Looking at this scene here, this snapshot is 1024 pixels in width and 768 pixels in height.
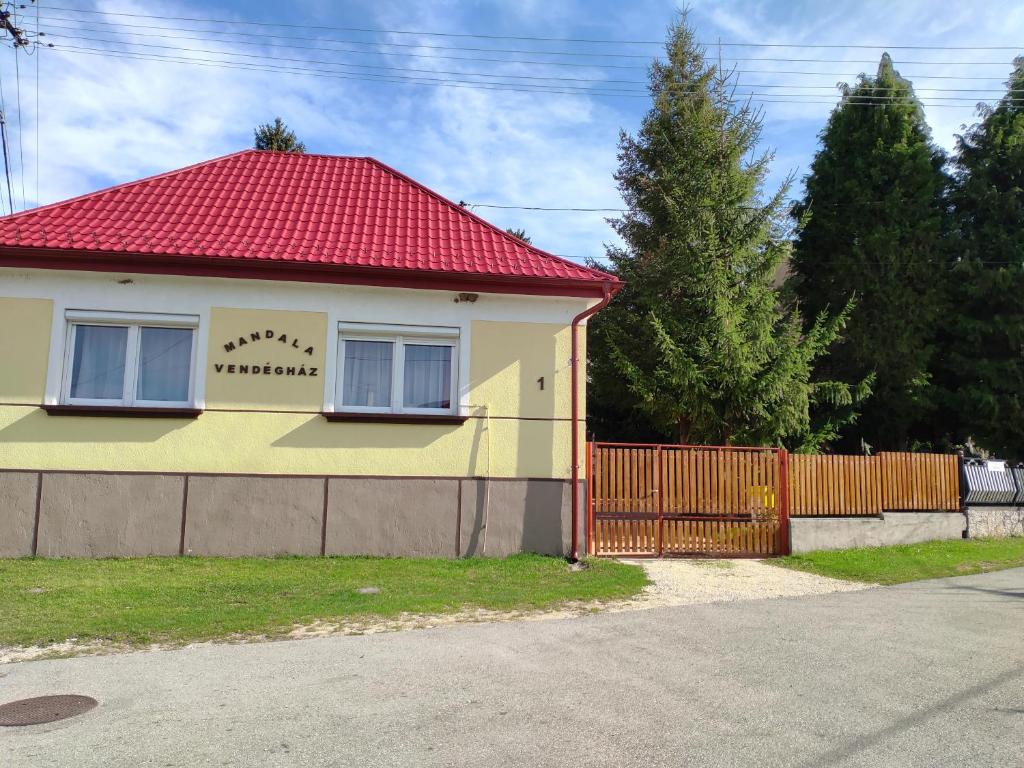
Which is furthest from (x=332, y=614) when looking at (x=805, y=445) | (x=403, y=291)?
(x=805, y=445)

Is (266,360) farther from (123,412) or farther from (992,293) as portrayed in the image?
→ (992,293)

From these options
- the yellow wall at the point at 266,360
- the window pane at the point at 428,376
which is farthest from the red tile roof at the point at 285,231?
the window pane at the point at 428,376

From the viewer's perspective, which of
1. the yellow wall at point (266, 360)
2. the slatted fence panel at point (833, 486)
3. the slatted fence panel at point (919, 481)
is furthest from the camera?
the slatted fence panel at point (919, 481)

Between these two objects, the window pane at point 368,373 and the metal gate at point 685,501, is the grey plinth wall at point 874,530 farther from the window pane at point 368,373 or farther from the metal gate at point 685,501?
the window pane at point 368,373

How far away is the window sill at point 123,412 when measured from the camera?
33.8 ft

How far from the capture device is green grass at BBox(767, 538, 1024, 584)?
1081 centimetres

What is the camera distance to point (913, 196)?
21719mm

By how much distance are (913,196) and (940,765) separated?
2136cm

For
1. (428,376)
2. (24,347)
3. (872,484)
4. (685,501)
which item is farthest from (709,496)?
(24,347)

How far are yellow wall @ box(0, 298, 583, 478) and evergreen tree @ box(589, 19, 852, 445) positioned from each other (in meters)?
6.05

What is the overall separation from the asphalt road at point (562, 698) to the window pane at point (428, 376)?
4577mm

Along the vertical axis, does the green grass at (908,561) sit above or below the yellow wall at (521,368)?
below

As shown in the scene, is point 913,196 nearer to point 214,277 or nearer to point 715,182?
point 715,182

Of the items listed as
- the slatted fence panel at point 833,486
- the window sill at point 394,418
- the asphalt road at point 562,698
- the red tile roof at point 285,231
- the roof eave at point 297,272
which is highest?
the red tile roof at point 285,231
